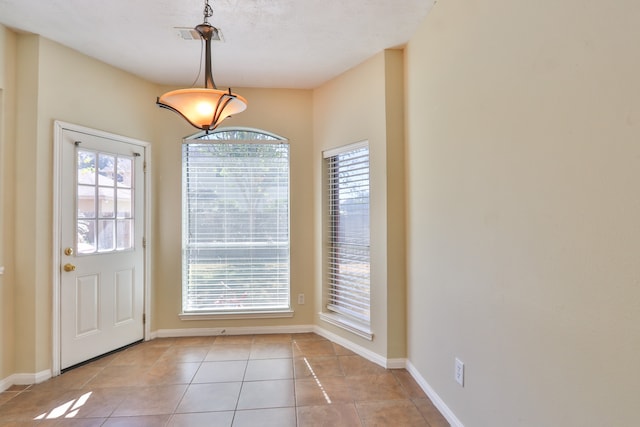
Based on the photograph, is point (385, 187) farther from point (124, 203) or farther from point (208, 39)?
point (124, 203)

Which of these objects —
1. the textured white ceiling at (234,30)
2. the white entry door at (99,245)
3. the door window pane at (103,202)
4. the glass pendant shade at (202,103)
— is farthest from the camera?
the door window pane at (103,202)

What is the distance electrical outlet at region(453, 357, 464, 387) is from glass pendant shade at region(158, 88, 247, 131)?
1931mm

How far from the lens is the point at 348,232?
3.22 metres

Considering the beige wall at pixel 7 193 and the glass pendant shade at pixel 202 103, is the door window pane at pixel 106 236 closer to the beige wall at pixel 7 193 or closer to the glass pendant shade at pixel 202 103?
the beige wall at pixel 7 193

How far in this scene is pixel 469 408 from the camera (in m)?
1.75

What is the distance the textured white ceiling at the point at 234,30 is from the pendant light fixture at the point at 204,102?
706mm

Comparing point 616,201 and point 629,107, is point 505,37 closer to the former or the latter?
point 629,107

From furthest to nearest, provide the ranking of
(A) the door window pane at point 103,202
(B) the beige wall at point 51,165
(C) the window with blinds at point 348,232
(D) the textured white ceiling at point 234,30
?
(C) the window with blinds at point 348,232 < (A) the door window pane at point 103,202 < (B) the beige wall at point 51,165 < (D) the textured white ceiling at point 234,30

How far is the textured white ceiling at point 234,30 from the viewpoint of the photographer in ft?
7.08

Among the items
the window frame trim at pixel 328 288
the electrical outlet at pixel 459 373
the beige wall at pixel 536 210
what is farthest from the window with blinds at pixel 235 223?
the electrical outlet at pixel 459 373

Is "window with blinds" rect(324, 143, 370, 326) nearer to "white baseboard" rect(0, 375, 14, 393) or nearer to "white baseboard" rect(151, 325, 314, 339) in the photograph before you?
"white baseboard" rect(151, 325, 314, 339)

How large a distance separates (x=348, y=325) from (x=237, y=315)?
125 centimetres

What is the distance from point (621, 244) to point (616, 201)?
0.13 metres

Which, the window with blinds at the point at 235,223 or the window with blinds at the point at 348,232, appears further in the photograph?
the window with blinds at the point at 235,223
